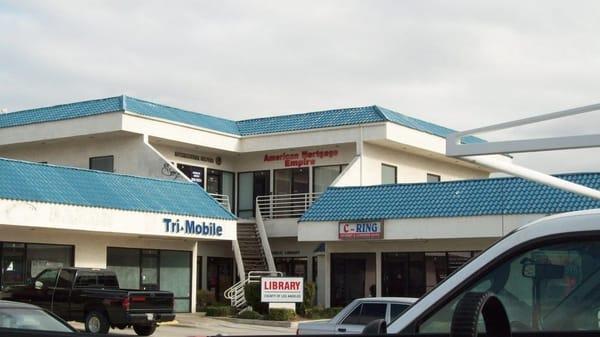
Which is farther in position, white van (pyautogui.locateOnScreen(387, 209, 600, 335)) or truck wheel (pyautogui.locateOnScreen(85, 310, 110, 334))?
truck wheel (pyautogui.locateOnScreen(85, 310, 110, 334))

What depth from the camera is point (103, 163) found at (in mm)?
42906

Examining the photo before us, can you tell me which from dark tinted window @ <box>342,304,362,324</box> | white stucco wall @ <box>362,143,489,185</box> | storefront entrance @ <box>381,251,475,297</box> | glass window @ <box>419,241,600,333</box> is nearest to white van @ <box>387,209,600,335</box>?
glass window @ <box>419,241,600,333</box>

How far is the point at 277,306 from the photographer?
35.4m

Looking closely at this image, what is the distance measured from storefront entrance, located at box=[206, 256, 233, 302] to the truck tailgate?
16173 mm

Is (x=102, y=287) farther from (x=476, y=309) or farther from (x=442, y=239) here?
(x=476, y=309)

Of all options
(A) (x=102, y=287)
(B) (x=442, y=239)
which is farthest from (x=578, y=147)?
(B) (x=442, y=239)

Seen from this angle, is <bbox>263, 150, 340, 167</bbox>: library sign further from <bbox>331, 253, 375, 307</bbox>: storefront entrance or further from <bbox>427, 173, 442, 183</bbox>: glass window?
<bbox>331, 253, 375, 307</bbox>: storefront entrance

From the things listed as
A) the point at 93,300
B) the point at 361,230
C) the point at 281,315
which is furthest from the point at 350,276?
the point at 93,300

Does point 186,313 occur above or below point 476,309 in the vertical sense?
below

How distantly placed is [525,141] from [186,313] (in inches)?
1259

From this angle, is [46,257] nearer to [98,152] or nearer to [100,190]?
[100,190]

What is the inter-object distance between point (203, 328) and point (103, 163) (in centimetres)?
1397

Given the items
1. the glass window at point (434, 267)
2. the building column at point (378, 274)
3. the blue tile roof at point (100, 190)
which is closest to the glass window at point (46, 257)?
the blue tile roof at point (100, 190)

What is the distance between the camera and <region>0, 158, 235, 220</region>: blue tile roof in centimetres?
3100
